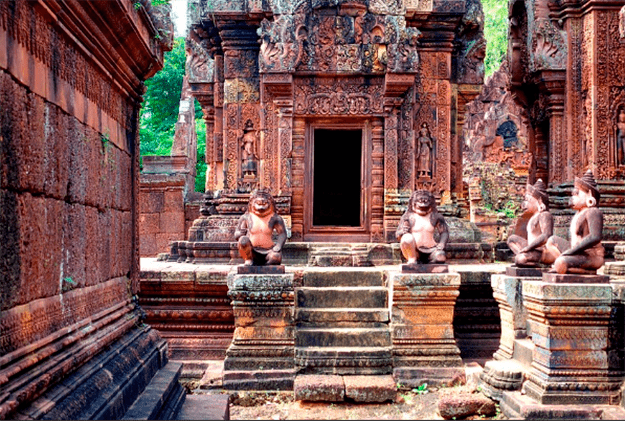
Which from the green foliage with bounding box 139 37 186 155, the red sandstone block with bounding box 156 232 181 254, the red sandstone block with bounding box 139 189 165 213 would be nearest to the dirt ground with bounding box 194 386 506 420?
the red sandstone block with bounding box 156 232 181 254

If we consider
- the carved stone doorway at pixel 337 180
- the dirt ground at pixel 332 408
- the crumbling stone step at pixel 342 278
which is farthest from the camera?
the carved stone doorway at pixel 337 180

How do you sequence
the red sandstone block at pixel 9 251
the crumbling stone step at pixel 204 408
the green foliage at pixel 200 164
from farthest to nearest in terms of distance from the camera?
the green foliage at pixel 200 164
the crumbling stone step at pixel 204 408
the red sandstone block at pixel 9 251

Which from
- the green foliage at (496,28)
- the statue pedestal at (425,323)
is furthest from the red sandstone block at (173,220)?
the green foliage at (496,28)

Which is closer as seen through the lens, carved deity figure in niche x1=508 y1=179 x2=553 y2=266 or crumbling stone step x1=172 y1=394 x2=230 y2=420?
crumbling stone step x1=172 y1=394 x2=230 y2=420

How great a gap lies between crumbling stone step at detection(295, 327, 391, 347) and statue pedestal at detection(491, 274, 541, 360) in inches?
46.3

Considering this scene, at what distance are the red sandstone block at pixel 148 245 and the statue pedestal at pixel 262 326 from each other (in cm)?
889

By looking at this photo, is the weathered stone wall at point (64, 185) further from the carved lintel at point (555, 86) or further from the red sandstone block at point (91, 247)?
the carved lintel at point (555, 86)

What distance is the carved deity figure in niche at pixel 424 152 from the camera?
984 centimetres

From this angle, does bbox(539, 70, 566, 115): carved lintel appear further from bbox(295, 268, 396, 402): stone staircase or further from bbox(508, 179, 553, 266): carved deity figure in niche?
bbox(295, 268, 396, 402): stone staircase

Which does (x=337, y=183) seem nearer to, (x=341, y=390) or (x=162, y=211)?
(x=162, y=211)

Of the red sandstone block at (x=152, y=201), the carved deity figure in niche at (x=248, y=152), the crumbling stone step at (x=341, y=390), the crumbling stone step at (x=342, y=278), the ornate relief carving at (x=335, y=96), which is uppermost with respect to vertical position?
the ornate relief carving at (x=335, y=96)

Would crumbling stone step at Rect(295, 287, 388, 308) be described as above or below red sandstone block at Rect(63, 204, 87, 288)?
below

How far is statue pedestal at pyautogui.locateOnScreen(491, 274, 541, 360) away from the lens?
19.8 ft

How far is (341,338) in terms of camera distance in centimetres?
675
